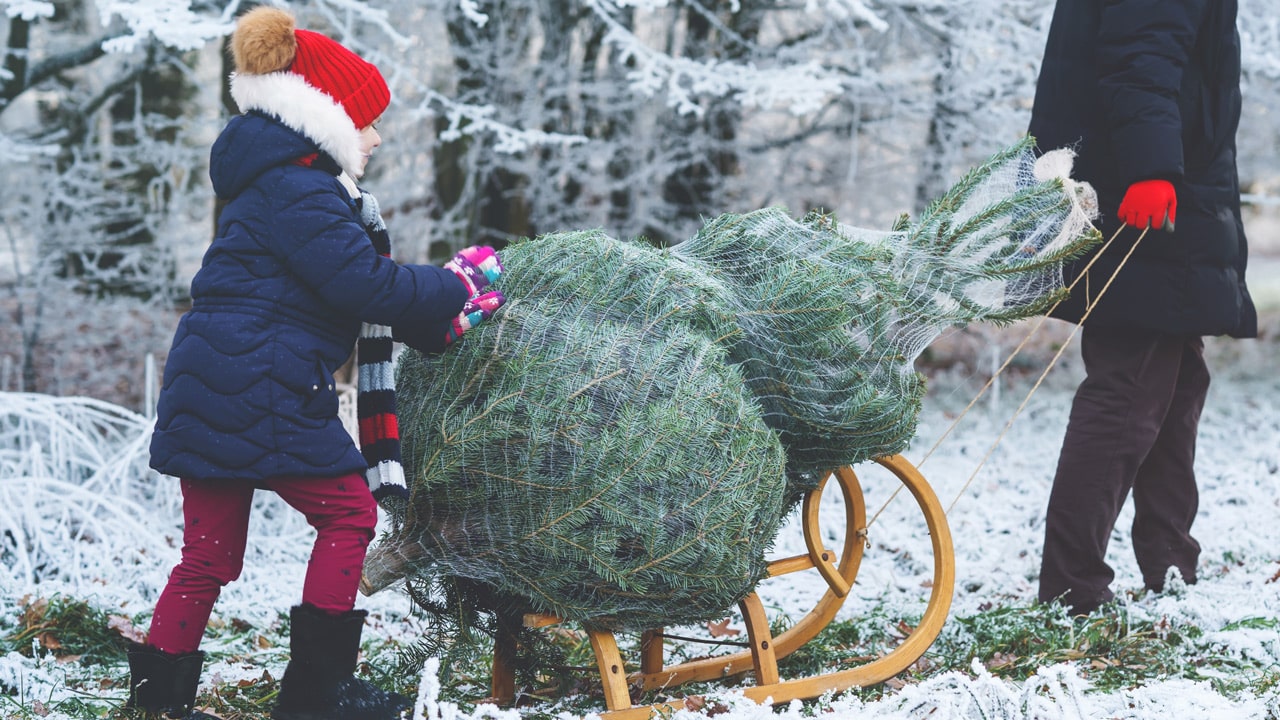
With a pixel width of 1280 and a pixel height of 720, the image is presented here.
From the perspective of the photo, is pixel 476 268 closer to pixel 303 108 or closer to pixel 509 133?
pixel 303 108

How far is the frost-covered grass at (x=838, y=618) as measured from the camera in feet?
9.02

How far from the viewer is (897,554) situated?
466 cm

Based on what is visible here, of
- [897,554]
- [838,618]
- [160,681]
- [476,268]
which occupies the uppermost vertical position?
[476,268]

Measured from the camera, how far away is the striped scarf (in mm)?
2514

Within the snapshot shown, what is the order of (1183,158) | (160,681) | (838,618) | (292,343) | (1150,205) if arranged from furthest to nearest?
(838,618) → (1183,158) → (1150,205) → (160,681) → (292,343)

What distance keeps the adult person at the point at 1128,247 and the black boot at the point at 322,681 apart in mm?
2160

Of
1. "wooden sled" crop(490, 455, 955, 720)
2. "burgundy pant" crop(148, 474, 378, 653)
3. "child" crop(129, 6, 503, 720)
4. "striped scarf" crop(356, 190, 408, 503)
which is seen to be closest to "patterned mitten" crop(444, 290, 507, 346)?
"child" crop(129, 6, 503, 720)

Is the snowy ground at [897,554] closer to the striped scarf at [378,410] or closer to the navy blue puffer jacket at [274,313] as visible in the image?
the striped scarf at [378,410]

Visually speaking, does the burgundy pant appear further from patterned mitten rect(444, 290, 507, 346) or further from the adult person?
the adult person

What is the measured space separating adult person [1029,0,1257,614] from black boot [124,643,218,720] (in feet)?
8.14

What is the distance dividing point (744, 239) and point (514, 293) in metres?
0.58

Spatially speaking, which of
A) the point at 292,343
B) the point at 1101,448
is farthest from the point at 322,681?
the point at 1101,448

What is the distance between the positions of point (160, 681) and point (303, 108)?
1271 mm

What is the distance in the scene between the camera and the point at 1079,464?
362 cm
